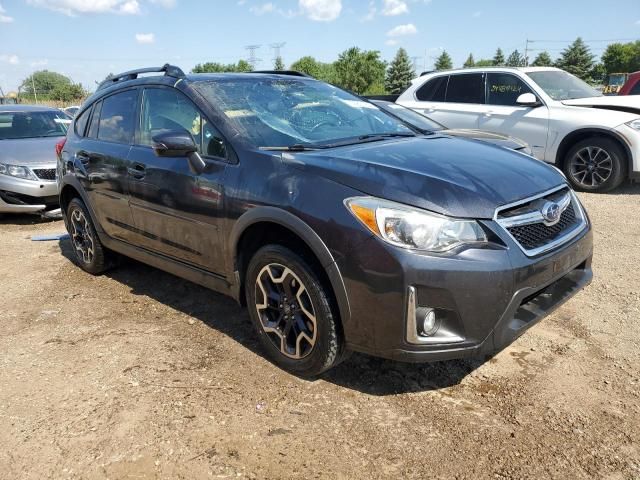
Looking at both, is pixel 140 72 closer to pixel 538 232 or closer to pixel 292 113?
pixel 292 113

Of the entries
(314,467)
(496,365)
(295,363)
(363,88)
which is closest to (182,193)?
(295,363)

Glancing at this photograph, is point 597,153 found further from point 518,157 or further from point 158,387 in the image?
point 158,387

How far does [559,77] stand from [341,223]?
753cm

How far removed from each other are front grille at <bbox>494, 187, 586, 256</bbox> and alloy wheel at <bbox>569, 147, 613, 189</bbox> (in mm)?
5129

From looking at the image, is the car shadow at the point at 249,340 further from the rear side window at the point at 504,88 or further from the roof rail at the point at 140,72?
the rear side window at the point at 504,88

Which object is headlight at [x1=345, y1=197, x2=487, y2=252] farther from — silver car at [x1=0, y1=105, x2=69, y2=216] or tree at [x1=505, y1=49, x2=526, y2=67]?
tree at [x1=505, y1=49, x2=526, y2=67]

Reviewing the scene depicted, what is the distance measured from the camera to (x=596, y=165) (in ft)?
24.9

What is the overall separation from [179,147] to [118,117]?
145cm

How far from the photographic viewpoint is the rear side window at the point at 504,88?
8.25 meters

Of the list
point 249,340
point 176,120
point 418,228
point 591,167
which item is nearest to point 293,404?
point 249,340

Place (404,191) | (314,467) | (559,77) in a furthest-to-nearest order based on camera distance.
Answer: (559,77)
(404,191)
(314,467)

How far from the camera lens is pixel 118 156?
415 centimetres

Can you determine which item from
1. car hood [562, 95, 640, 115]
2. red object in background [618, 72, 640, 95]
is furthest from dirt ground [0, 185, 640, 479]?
red object in background [618, 72, 640, 95]

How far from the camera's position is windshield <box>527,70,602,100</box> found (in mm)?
8180
